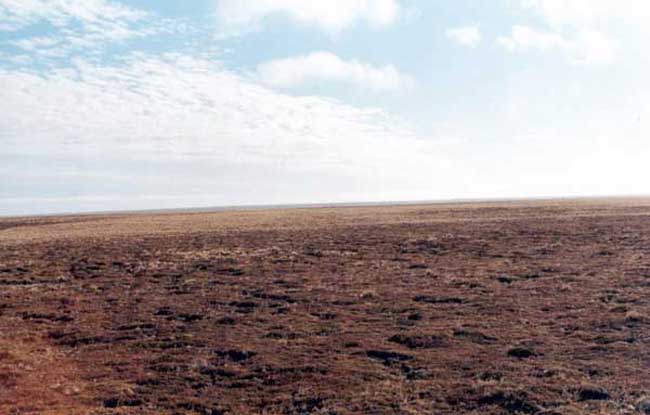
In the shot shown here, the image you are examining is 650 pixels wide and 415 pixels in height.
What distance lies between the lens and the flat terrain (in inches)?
456

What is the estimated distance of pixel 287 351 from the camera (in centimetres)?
1522

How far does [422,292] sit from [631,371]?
35.5 feet

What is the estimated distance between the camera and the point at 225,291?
24484 mm

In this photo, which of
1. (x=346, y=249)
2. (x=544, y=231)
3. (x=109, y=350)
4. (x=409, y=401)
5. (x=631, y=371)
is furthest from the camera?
(x=544, y=231)

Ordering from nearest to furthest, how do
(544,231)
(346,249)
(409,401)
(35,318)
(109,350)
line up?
1. (409,401)
2. (109,350)
3. (35,318)
4. (346,249)
5. (544,231)

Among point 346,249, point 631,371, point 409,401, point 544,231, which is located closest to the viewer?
point 409,401

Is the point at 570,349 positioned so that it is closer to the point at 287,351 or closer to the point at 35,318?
the point at 287,351

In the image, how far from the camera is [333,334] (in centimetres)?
1694

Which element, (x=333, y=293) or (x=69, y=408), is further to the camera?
(x=333, y=293)

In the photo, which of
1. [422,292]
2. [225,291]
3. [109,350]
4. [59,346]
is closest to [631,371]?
[422,292]

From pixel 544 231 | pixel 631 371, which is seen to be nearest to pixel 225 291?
pixel 631 371

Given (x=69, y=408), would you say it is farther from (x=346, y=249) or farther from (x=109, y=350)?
(x=346, y=249)

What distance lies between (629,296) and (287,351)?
40.6ft

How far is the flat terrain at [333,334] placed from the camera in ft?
38.0
